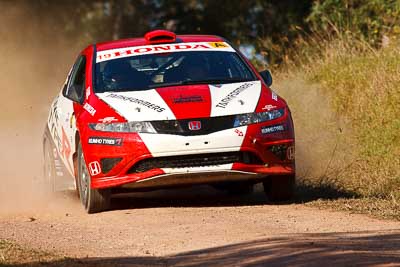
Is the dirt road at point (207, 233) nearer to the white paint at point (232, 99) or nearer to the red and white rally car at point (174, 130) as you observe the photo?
the red and white rally car at point (174, 130)

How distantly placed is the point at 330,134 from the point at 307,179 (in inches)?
85.7

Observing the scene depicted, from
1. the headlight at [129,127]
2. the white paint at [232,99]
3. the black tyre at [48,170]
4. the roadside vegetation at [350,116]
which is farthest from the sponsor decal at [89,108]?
the roadside vegetation at [350,116]

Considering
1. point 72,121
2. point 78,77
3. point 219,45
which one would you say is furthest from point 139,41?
point 72,121

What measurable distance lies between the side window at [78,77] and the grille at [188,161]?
4.75 ft

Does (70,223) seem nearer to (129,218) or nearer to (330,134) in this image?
(129,218)

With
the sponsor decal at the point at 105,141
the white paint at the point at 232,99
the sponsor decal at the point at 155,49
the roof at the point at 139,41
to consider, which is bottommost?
the sponsor decal at the point at 105,141

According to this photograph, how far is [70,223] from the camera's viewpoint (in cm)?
1146

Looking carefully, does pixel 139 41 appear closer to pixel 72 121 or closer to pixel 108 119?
pixel 72 121

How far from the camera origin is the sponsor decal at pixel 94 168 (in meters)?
11.8

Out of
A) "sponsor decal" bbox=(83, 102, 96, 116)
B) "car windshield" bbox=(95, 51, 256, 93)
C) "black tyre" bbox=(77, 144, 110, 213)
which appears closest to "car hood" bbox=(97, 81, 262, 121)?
"sponsor decal" bbox=(83, 102, 96, 116)

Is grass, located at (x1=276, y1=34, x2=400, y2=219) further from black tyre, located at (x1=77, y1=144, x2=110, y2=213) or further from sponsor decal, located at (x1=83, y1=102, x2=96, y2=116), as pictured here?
sponsor decal, located at (x1=83, y1=102, x2=96, y2=116)

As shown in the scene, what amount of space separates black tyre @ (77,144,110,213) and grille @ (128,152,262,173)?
452 millimetres

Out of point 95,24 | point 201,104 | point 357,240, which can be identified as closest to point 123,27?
point 95,24

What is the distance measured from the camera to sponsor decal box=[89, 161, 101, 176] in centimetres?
1177
